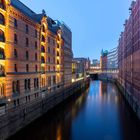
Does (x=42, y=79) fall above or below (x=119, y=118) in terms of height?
above

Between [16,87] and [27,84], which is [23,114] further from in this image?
[27,84]

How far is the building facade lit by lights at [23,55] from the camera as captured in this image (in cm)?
3431

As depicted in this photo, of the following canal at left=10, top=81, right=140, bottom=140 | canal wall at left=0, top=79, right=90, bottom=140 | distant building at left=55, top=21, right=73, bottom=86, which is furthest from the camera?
distant building at left=55, top=21, right=73, bottom=86

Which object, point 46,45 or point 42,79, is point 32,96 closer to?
point 42,79

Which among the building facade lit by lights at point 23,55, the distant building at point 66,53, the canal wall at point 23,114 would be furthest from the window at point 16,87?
the distant building at point 66,53

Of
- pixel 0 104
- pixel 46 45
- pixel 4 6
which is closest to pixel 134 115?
pixel 46 45

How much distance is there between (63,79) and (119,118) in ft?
104

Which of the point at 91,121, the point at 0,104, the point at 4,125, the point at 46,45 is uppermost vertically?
the point at 46,45

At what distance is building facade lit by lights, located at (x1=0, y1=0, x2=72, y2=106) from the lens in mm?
34312

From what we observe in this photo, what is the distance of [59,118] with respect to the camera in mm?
47469

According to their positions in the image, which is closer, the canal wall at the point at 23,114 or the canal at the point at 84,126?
the canal wall at the point at 23,114

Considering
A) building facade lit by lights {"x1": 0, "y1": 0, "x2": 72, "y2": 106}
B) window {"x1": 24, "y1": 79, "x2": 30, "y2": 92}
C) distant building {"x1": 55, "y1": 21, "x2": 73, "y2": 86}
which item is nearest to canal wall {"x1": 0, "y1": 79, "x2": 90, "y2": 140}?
building facade lit by lights {"x1": 0, "y1": 0, "x2": 72, "y2": 106}

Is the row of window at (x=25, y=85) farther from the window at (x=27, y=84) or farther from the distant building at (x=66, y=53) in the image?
the distant building at (x=66, y=53)

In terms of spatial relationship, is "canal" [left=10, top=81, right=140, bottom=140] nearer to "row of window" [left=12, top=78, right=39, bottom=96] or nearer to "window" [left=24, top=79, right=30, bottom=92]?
"row of window" [left=12, top=78, right=39, bottom=96]
